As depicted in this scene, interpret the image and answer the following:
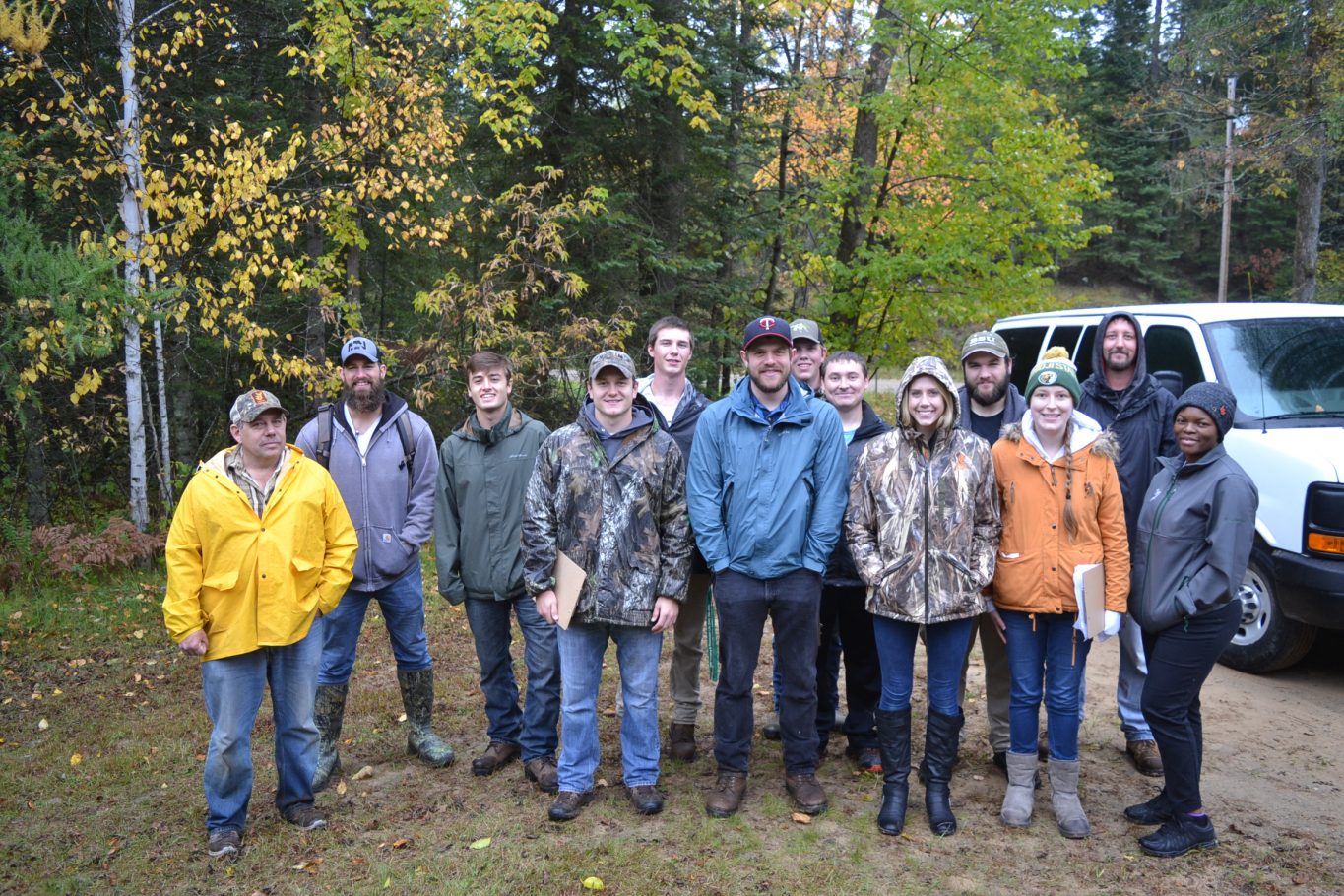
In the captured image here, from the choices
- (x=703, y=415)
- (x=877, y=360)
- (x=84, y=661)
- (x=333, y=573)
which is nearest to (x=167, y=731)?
(x=84, y=661)

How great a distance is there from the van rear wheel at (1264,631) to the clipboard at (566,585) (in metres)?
4.43

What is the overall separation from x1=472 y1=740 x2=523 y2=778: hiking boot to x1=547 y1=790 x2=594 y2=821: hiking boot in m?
0.60

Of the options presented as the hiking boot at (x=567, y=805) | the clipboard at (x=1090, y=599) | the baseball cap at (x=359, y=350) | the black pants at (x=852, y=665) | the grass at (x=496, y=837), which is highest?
the baseball cap at (x=359, y=350)

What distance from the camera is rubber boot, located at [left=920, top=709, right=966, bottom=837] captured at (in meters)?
4.31

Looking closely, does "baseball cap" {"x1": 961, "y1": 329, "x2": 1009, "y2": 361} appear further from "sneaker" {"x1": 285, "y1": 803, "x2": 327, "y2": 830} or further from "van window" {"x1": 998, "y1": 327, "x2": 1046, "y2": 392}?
"sneaker" {"x1": 285, "y1": 803, "x2": 327, "y2": 830}

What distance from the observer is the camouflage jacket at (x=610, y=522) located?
4312mm

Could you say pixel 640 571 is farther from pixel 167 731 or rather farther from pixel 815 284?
pixel 815 284

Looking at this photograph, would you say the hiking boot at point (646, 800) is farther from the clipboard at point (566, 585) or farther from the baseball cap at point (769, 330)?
the baseball cap at point (769, 330)

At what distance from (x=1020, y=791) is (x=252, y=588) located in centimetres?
355

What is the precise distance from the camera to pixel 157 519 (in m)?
10.2

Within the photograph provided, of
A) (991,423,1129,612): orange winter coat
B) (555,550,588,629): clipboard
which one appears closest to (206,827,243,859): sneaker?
(555,550,588,629): clipboard

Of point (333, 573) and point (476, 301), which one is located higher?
point (476, 301)

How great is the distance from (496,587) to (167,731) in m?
2.62

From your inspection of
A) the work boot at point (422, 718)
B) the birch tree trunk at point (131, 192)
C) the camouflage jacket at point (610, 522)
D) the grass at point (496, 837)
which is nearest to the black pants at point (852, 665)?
the grass at point (496, 837)
